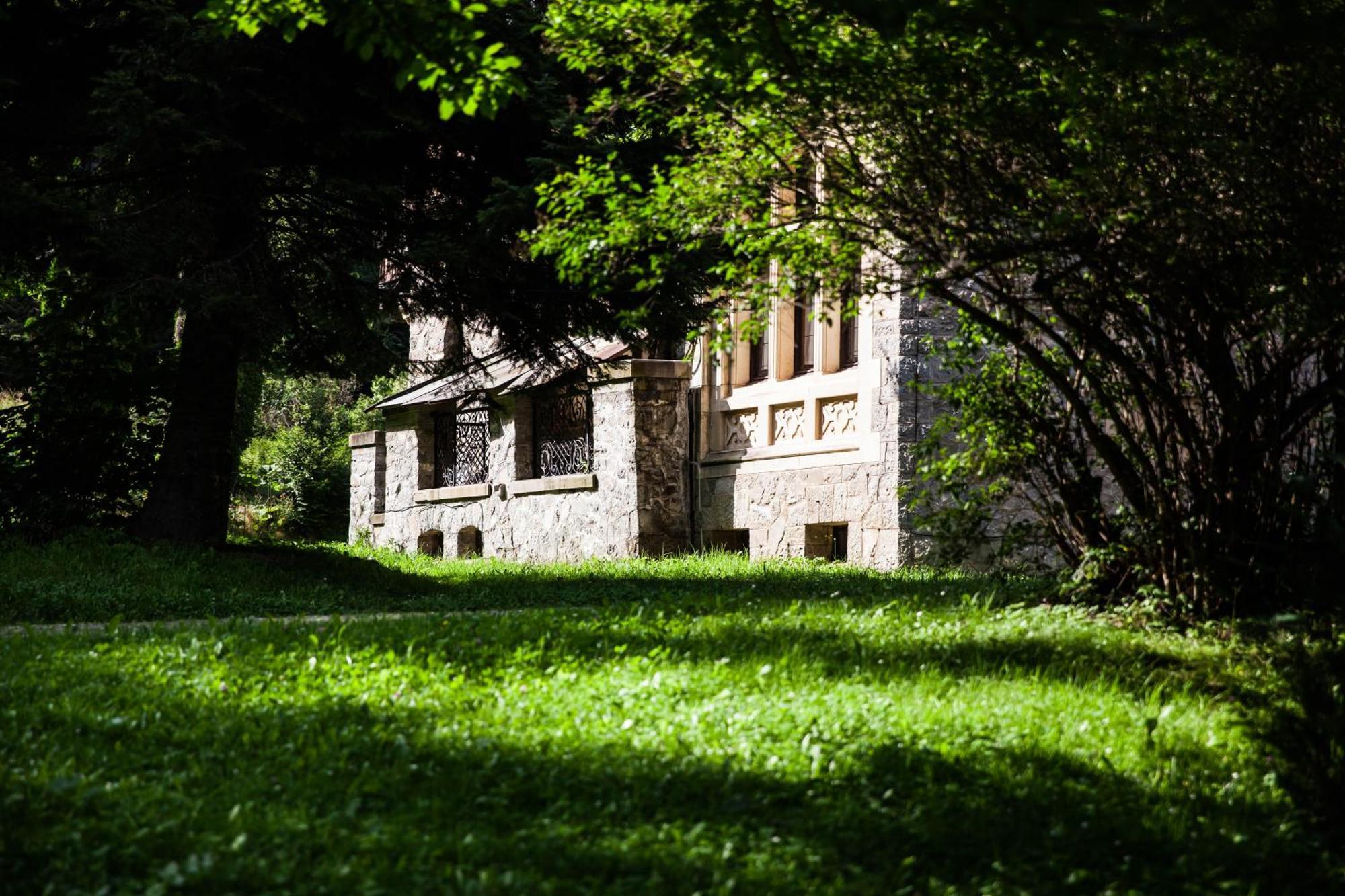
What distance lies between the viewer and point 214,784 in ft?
14.2

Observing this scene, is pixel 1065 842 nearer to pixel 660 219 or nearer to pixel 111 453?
pixel 660 219

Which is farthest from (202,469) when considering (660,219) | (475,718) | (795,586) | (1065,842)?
(1065,842)

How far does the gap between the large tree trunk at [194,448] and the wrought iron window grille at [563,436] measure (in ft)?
18.3

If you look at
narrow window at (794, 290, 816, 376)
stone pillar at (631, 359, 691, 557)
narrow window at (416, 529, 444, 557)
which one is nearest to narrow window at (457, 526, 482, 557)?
narrow window at (416, 529, 444, 557)

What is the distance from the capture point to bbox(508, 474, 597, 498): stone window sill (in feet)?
55.6

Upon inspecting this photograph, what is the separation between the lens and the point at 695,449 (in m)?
16.5

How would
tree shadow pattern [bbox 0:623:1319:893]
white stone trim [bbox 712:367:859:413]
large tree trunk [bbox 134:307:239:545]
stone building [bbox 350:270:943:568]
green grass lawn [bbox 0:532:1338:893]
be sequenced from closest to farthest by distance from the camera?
tree shadow pattern [bbox 0:623:1319:893], green grass lawn [bbox 0:532:1338:893], large tree trunk [bbox 134:307:239:545], stone building [bbox 350:270:943:568], white stone trim [bbox 712:367:859:413]

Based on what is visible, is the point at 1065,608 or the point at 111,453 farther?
the point at 111,453

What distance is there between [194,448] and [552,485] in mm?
6378

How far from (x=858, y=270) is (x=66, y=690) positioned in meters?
4.78

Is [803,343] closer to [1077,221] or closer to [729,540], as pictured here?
[729,540]

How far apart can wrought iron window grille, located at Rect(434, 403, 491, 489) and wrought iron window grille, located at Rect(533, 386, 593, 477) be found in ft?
2.90

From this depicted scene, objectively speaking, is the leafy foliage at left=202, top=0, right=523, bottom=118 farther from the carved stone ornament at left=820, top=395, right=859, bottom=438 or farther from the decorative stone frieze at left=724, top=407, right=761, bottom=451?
the decorative stone frieze at left=724, top=407, right=761, bottom=451

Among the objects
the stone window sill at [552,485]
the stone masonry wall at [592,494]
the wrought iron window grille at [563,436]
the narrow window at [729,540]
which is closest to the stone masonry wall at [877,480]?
the narrow window at [729,540]
